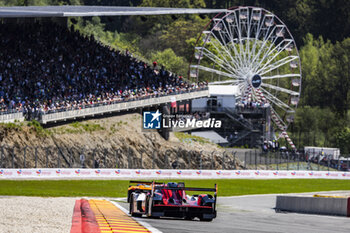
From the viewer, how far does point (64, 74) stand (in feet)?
217

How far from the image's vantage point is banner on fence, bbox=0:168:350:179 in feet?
161

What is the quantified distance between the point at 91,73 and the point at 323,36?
8839cm

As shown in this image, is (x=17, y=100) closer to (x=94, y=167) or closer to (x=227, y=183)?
(x=94, y=167)

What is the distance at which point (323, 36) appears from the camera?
14888 cm

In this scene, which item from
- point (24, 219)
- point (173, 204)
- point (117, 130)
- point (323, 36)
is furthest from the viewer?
point (323, 36)

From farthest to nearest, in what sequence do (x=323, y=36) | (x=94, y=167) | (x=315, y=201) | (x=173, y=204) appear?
(x=323, y=36), (x=94, y=167), (x=315, y=201), (x=173, y=204)

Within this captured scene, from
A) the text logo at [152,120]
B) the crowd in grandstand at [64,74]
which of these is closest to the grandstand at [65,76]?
the crowd in grandstand at [64,74]

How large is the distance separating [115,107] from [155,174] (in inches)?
502

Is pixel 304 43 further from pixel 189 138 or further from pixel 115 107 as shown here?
pixel 115 107

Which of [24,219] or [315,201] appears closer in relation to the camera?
[24,219]

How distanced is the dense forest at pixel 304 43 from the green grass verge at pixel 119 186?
41.6 metres

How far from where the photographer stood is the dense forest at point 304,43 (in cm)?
11600

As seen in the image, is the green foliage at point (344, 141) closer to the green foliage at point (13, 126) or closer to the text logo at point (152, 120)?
the text logo at point (152, 120)

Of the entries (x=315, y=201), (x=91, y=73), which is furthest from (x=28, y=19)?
(x=315, y=201)
